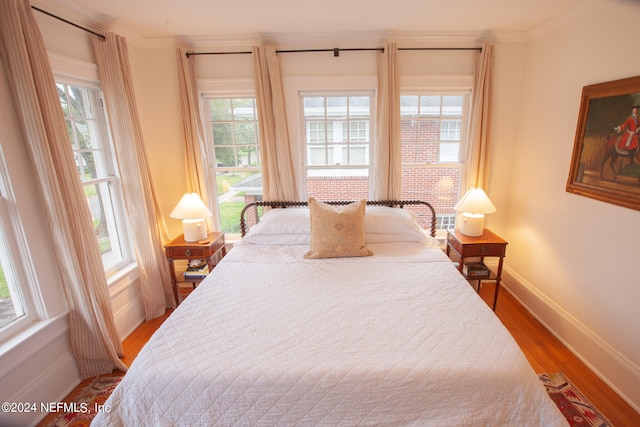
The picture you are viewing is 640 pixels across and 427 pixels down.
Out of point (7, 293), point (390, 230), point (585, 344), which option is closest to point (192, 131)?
point (7, 293)

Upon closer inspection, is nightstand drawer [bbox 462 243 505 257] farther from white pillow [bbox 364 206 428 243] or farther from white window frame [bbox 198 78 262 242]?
white window frame [bbox 198 78 262 242]

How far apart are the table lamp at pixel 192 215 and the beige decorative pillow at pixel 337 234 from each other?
1076 mm

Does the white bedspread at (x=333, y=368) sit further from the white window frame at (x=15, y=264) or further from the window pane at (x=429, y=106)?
the window pane at (x=429, y=106)

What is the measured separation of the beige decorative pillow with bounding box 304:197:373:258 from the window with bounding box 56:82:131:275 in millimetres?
1733

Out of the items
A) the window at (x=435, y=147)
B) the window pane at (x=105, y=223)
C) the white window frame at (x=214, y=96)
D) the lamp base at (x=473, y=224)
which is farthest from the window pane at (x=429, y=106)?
the window pane at (x=105, y=223)

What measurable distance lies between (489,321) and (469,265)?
1.40m

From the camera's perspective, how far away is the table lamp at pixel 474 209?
264 cm

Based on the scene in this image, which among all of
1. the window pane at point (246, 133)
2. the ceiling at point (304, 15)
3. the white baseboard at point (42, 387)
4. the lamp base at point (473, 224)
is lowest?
the white baseboard at point (42, 387)

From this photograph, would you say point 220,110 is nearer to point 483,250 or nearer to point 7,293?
point 7,293

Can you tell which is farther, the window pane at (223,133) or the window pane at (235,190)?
the window pane at (235,190)

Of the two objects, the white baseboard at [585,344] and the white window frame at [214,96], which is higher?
the white window frame at [214,96]

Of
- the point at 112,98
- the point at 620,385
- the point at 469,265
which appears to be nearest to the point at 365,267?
the point at 469,265

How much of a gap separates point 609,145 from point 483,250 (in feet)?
3.79

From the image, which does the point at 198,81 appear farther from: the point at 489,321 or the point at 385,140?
the point at 489,321
